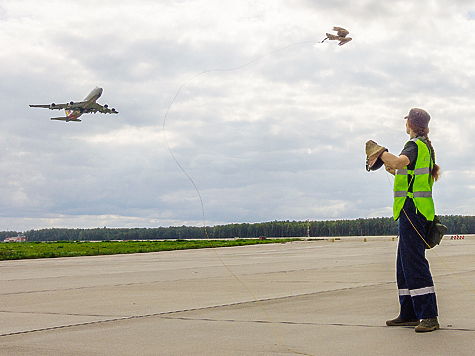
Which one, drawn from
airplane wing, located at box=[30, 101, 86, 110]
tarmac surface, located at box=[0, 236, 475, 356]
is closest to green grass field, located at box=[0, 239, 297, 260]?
tarmac surface, located at box=[0, 236, 475, 356]

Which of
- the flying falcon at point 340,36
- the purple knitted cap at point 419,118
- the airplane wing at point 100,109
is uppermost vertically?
the airplane wing at point 100,109

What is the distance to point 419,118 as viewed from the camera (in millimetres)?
6301

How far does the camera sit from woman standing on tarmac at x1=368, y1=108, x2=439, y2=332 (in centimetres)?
584

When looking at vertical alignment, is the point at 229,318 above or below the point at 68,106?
below

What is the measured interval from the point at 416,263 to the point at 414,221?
440 millimetres

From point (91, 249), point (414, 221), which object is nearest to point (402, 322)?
point (414, 221)

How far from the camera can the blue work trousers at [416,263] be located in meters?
5.86

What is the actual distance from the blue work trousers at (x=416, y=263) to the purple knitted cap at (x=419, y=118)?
0.90 m

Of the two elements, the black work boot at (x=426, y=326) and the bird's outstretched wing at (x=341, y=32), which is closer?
the black work boot at (x=426, y=326)

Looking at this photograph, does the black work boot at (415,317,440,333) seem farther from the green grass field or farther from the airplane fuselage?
the airplane fuselage

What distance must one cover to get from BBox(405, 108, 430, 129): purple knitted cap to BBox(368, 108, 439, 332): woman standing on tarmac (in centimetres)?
18

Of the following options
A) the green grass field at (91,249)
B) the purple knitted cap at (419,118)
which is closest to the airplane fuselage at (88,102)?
the green grass field at (91,249)

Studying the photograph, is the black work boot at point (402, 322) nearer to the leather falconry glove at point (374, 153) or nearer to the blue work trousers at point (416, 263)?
the blue work trousers at point (416, 263)

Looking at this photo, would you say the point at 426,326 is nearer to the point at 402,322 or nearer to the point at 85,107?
the point at 402,322
